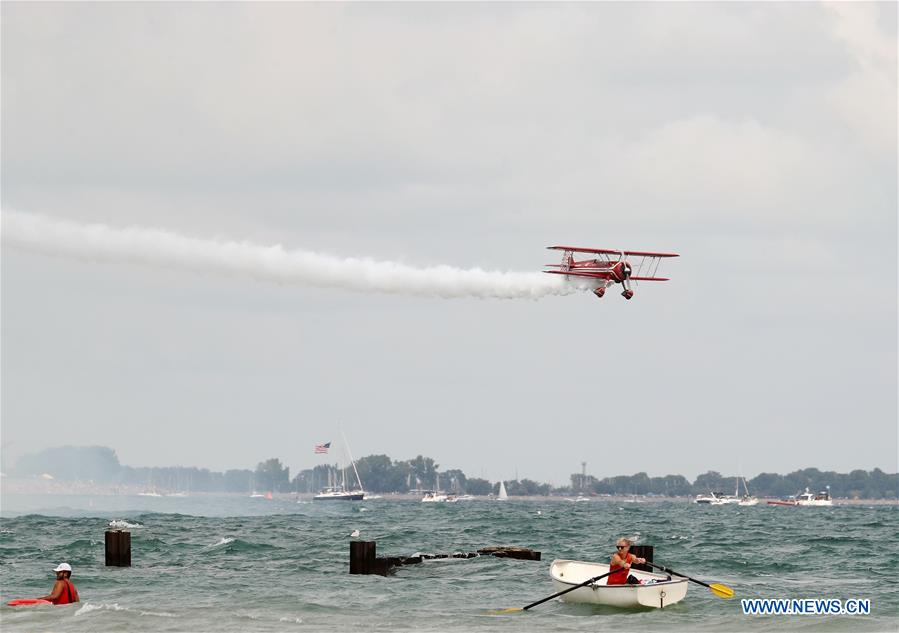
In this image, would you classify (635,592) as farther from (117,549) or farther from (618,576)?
(117,549)

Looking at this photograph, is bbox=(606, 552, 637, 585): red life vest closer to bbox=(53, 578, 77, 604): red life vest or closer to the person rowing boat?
the person rowing boat

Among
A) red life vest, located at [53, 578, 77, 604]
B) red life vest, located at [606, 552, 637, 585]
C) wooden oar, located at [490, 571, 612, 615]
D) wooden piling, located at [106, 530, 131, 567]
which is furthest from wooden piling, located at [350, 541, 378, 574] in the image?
red life vest, located at [606, 552, 637, 585]

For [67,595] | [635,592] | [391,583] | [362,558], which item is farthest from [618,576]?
A: [67,595]

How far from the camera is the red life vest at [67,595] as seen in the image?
41375mm

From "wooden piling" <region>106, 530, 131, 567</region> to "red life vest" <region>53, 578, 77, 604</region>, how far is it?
11.6 meters

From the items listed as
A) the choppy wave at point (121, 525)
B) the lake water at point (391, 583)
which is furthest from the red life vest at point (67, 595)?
the choppy wave at point (121, 525)

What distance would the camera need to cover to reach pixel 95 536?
7650 centimetres

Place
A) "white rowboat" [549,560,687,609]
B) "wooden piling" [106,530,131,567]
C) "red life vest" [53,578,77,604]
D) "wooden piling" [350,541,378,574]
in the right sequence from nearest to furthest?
"white rowboat" [549,560,687,609] < "red life vest" [53,578,77,604] < "wooden piling" [350,541,378,574] < "wooden piling" [106,530,131,567]

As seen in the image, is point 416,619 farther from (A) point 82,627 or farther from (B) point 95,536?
(B) point 95,536

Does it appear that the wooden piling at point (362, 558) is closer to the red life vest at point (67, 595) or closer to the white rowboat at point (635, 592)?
the white rowboat at point (635, 592)

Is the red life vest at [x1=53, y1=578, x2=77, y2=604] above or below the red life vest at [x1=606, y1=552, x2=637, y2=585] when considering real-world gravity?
below

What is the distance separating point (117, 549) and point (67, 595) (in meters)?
12.3

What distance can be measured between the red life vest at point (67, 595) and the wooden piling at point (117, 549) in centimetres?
1163

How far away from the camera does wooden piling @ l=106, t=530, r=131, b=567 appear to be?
53.6m
